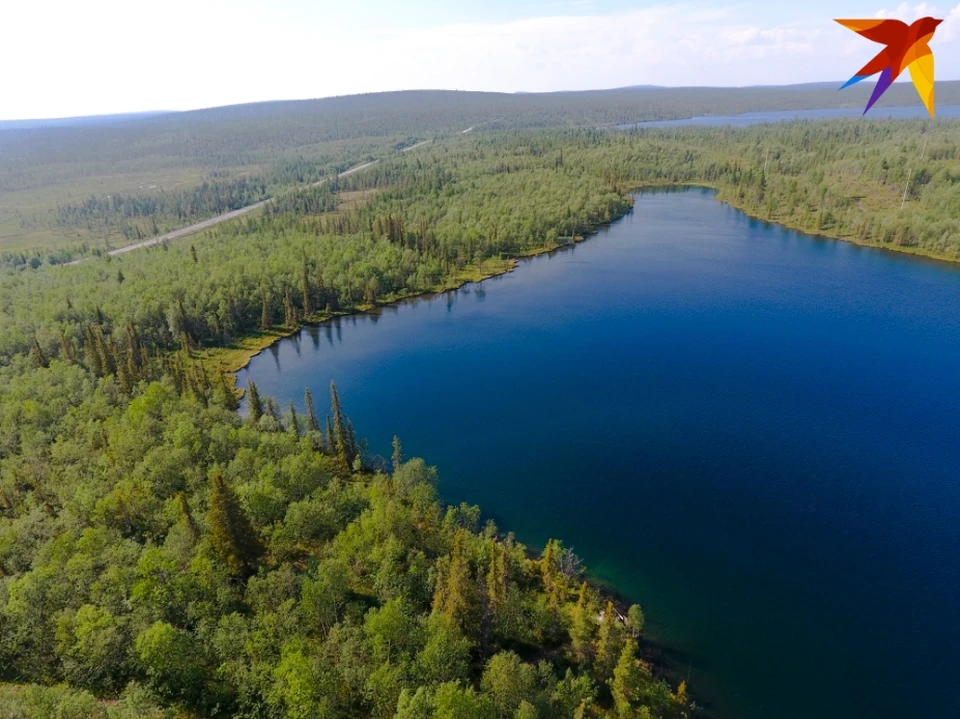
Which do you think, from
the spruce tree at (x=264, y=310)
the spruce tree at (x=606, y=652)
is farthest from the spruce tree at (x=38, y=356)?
the spruce tree at (x=606, y=652)

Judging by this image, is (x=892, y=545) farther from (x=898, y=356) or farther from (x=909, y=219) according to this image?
(x=909, y=219)

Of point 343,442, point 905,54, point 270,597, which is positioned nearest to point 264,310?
point 343,442

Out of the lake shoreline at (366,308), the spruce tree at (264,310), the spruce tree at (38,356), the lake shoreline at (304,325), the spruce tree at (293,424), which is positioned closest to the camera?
the spruce tree at (293,424)

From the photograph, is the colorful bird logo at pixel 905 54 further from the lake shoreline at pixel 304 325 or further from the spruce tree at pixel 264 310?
the spruce tree at pixel 264 310

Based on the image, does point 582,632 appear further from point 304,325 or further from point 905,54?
point 304,325

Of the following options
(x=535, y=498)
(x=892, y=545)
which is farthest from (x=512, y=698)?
(x=892, y=545)

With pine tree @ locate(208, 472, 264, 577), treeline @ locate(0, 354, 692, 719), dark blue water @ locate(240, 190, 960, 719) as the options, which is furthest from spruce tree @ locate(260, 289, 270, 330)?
pine tree @ locate(208, 472, 264, 577)
